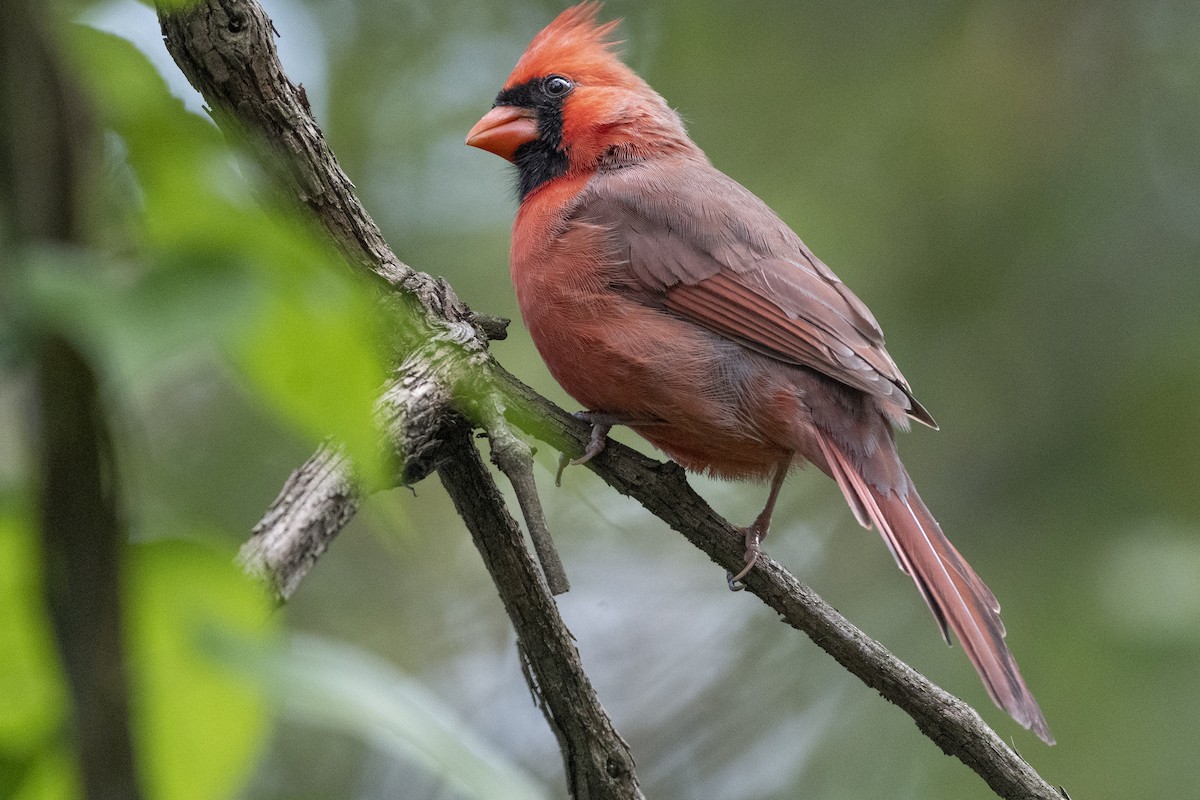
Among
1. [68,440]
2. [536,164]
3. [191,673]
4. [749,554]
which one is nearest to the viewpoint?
[68,440]

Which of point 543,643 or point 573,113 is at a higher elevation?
point 573,113

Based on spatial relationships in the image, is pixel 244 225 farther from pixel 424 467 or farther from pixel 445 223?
pixel 445 223

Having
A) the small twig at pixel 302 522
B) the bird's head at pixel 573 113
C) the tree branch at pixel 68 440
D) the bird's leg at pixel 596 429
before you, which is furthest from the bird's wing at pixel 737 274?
the tree branch at pixel 68 440

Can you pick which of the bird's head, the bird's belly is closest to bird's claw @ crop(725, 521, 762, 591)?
the bird's belly

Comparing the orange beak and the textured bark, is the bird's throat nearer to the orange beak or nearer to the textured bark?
the orange beak

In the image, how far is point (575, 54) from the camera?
4.31m

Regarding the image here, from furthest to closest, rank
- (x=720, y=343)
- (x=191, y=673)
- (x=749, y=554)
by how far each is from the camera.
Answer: (x=720, y=343)
(x=749, y=554)
(x=191, y=673)

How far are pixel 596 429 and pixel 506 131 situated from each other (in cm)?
172

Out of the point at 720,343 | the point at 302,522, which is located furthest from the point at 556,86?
the point at 302,522

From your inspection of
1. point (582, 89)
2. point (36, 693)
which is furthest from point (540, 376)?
point (36, 693)

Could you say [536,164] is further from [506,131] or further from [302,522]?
[302,522]

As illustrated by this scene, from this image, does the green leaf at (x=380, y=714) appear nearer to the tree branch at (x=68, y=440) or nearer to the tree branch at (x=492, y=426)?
the tree branch at (x=68, y=440)

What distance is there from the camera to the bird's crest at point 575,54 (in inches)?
168

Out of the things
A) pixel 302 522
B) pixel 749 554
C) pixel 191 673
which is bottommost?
pixel 749 554
